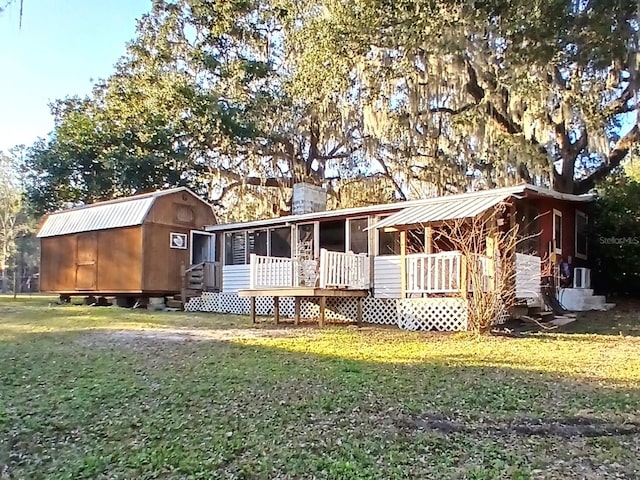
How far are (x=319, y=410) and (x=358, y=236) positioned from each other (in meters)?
8.43

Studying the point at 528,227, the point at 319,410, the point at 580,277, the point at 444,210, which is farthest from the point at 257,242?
the point at 319,410

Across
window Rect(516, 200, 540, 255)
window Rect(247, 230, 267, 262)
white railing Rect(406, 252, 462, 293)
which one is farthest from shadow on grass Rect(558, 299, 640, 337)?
window Rect(247, 230, 267, 262)

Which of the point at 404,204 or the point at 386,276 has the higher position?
the point at 404,204

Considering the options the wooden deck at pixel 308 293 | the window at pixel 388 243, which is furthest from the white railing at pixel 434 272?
the window at pixel 388 243

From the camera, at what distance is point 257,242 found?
49.0 ft

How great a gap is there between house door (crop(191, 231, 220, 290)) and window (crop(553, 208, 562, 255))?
8.88 metres

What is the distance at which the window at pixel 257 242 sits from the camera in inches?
583

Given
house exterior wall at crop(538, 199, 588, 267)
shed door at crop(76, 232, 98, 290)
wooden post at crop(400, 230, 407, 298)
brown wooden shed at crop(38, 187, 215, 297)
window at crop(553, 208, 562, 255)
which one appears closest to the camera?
wooden post at crop(400, 230, 407, 298)

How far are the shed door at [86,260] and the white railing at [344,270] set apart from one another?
8.42 meters

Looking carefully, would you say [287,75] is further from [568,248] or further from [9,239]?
[9,239]

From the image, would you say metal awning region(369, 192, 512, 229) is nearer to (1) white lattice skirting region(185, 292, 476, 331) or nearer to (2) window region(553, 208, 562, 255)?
(1) white lattice skirting region(185, 292, 476, 331)

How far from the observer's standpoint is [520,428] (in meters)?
4.09

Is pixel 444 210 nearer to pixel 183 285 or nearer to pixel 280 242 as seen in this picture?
pixel 280 242

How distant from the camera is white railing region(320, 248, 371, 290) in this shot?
10.8 m
